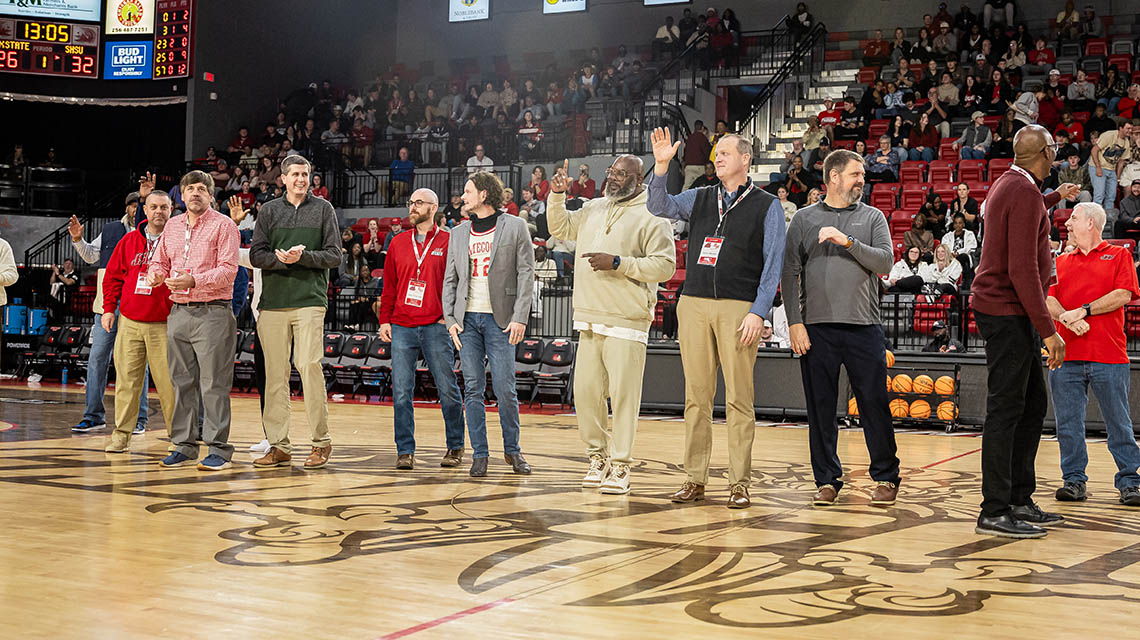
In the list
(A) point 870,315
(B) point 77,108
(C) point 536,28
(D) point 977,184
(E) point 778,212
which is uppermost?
(C) point 536,28

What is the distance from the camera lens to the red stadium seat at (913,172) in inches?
567

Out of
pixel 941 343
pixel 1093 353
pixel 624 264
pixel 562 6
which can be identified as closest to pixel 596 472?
pixel 624 264

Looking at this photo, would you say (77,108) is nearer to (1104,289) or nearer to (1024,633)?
(1104,289)

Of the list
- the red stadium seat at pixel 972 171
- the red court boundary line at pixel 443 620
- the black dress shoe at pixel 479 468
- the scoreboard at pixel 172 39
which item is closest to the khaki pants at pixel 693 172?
the red stadium seat at pixel 972 171

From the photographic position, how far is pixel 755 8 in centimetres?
2069

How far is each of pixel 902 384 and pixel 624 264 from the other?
→ 19.3 ft

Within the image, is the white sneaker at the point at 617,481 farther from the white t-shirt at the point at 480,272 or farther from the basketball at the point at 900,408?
the basketball at the point at 900,408

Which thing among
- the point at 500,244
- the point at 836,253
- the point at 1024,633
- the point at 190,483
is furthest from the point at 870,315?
the point at 190,483

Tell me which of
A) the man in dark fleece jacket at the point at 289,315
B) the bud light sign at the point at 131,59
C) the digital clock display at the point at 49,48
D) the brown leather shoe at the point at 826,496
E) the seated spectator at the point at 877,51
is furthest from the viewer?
the bud light sign at the point at 131,59

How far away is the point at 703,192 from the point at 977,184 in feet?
31.8

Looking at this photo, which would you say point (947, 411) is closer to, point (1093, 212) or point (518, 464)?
point (1093, 212)

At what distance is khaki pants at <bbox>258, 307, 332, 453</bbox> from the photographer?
6.08 m

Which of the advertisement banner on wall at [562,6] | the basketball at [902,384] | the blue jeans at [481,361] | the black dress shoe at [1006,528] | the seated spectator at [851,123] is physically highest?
the advertisement banner on wall at [562,6]

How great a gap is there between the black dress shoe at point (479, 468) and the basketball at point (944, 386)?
5.79 m
